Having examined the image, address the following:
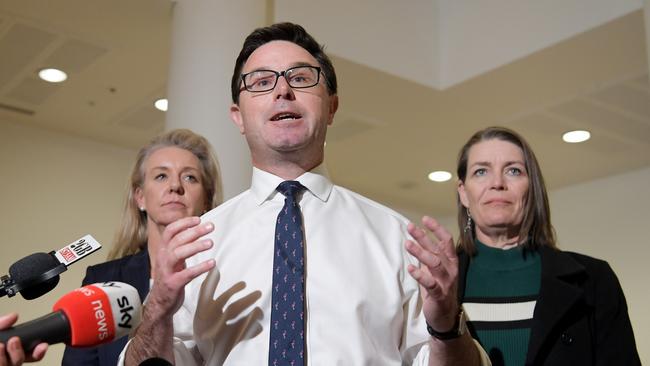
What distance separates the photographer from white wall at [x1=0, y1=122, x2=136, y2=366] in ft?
20.4

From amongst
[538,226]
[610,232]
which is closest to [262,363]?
[538,226]

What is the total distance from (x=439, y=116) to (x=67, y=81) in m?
2.95

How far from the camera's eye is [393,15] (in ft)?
19.0

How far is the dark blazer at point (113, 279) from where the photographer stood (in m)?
2.28

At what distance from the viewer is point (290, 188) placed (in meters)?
1.71

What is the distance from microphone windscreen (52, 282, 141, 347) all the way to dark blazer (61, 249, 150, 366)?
102 cm

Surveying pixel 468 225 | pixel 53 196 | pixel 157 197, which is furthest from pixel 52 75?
pixel 468 225

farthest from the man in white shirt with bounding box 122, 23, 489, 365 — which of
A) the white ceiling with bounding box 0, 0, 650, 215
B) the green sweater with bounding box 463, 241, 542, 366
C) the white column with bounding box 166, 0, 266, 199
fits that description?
the white ceiling with bounding box 0, 0, 650, 215

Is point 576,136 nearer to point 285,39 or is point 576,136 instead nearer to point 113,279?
point 113,279

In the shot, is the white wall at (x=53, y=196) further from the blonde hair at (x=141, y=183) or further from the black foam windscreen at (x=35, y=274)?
the black foam windscreen at (x=35, y=274)

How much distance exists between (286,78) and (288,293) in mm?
523

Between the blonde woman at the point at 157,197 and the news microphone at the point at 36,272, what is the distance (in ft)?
3.23

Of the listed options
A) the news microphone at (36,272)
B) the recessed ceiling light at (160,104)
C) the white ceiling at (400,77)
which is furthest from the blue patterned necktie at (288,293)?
the recessed ceiling light at (160,104)

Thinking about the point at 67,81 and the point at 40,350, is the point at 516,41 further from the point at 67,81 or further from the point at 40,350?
the point at 40,350
